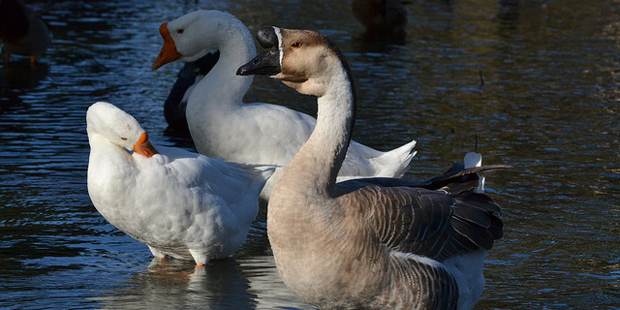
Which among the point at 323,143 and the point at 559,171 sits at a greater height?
the point at 323,143

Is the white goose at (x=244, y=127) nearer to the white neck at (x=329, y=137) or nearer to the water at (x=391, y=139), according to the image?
the water at (x=391, y=139)

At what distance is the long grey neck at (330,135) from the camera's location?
465 cm

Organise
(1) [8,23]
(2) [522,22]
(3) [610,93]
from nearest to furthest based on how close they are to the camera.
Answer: (3) [610,93] → (1) [8,23] → (2) [522,22]

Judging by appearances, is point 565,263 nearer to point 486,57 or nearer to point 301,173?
point 301,173

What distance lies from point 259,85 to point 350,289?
845 centimetres

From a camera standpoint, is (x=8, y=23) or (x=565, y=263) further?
(x=8, y=23)

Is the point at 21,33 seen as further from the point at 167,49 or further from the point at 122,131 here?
the point at 122,131

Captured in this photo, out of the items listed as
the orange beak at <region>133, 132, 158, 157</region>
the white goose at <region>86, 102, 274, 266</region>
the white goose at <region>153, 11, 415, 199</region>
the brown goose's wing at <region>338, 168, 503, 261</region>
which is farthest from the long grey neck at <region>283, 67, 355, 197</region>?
the white goose at <region>153, 11, 415, 199</region>

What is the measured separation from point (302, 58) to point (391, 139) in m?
5.37

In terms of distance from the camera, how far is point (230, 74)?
289 inches

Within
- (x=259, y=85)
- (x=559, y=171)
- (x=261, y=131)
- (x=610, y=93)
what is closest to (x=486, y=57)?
(x=610, y=93)

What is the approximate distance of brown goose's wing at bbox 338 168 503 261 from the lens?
15.5ft

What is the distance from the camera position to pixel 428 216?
16.2 ft

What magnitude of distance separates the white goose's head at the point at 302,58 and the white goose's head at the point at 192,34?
294 cm
